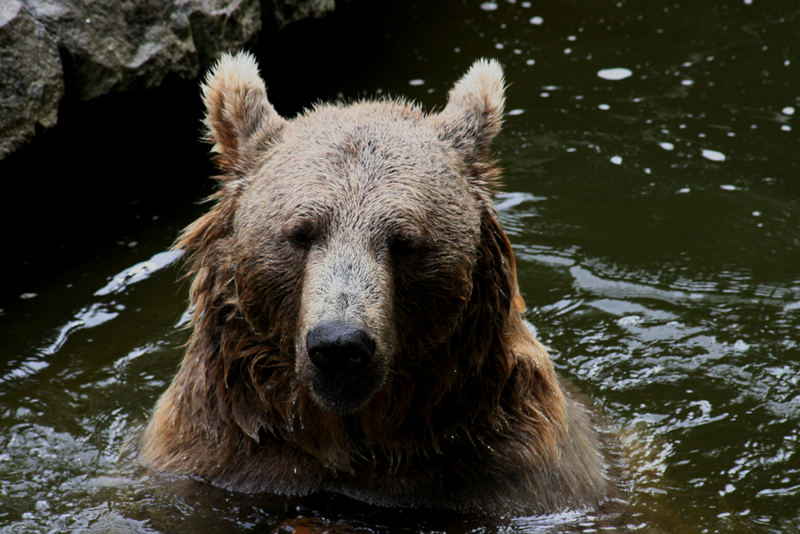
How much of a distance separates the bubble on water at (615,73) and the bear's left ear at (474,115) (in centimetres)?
484

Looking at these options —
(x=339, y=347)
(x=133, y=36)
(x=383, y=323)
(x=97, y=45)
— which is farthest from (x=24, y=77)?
(x=339, y=347)

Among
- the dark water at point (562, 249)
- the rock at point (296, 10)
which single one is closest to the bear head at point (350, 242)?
the dark water at point (562, 249)

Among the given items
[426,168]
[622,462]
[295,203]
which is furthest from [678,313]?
[295,203]

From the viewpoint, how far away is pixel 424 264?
4305mm

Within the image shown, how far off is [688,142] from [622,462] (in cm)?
389

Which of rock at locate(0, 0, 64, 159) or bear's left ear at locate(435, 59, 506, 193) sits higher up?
rock at locate(0, 0, 64, 159)

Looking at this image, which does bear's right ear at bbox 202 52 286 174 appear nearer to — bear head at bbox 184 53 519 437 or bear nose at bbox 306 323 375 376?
bear head at bbox 184 53 519 437

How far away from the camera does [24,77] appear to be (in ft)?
22.1

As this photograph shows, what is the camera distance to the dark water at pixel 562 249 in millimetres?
5344

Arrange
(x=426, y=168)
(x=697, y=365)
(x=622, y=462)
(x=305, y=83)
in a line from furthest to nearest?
(x=305, y=83) → (x=697, y=365) → (x=622, y=462) → (x=426, y=168)

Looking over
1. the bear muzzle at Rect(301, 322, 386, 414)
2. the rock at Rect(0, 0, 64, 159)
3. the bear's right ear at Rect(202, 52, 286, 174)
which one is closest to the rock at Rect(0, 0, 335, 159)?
the rock at Rect(0, 0, 64, 159)

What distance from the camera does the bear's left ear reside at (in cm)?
476

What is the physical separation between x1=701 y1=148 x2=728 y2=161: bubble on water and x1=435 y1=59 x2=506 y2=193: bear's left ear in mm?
3939

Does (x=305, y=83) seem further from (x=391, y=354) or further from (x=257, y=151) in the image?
(x=391, y=354)
